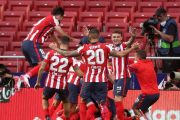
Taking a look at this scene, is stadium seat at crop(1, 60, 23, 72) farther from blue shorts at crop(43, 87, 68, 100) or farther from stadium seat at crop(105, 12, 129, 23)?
stadium seat at crop(105, 12, 129, 23)

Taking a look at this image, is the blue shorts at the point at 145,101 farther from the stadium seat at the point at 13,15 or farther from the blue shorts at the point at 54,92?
the stadium seat at the point at 13,15

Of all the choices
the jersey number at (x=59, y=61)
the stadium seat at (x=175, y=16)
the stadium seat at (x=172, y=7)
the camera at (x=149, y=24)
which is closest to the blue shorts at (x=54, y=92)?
the jersey number at (x=59, y=61)

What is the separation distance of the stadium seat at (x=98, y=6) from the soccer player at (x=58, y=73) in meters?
5.46

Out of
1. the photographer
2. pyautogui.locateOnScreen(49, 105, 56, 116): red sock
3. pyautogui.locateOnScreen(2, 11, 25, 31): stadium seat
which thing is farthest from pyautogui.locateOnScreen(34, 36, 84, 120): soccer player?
pyautogui.locateOnScreen(2, 11, 25, 31): stadium seat

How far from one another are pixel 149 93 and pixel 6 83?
322 cm

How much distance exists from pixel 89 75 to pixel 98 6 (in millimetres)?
6216

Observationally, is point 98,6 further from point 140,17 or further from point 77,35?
point 77,35

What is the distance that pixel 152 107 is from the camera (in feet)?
31.7

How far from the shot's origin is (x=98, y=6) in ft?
45.5

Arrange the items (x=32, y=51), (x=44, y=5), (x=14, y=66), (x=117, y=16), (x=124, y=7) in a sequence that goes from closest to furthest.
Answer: (x=32, y=51) → (x=14, y=66) → (x=117, y=16) → (x=124, y=7) → (x=44, y=5)

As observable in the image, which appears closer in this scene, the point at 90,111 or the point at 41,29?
the point at 90,111

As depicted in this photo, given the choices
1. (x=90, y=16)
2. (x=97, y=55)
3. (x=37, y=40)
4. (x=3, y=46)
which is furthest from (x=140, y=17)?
(x=97, y=55)

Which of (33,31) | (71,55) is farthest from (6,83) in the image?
(71,55)

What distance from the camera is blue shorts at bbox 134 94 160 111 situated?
8.96m
